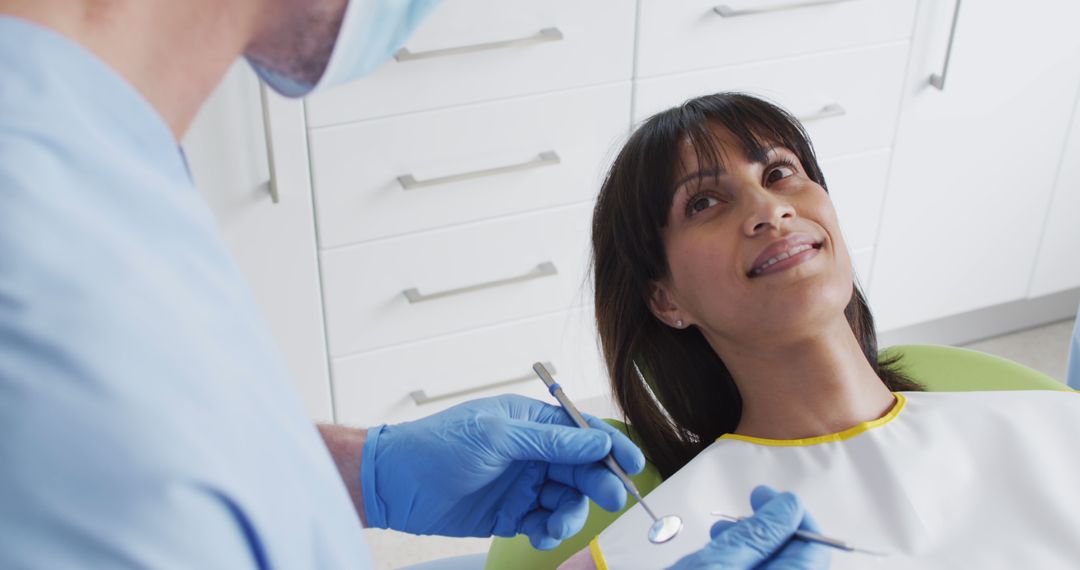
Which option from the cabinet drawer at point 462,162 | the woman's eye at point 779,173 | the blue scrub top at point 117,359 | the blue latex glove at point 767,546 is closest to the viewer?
the blue scrub top at point 117,359

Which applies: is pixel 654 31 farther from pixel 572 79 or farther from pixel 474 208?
pixel 474 208

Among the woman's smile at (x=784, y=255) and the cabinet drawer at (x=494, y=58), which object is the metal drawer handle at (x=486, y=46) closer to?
the cabinet drawer at (x=494, y=58)

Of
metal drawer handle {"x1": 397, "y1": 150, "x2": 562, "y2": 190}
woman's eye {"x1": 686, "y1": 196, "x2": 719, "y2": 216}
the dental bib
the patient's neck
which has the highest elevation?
woman's eye {"x1": 686, "y1": 196, "x2": 719, "y2": 216}

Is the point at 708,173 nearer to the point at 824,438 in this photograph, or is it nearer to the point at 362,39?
the point at 824,438

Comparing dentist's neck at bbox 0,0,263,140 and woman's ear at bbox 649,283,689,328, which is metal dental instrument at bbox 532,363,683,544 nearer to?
woman's ear at bbox 649,283,689,328

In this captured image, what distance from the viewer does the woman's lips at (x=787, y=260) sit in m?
1.35

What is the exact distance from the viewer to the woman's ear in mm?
1476

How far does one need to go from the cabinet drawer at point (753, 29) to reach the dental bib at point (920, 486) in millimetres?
963

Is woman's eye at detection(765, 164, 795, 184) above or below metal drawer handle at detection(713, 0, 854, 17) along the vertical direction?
above

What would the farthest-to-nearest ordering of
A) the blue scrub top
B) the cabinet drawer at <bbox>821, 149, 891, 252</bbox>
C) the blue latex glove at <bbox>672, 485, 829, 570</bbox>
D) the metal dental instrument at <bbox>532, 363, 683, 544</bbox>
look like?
the cabinet drawer at <bbox>821, 149, 891, 252</bbox>
the metal dental instrument at <bbox>532, 363, 683, 544</bbox>
the blue latex glove at <bbox>672, 485, 829, 570</bbox>
the blue scrub top

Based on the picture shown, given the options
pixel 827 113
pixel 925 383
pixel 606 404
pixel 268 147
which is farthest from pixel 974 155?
pixel 268 147

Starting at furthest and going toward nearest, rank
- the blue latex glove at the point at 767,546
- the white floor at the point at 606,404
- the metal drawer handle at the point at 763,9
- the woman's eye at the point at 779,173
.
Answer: the white floor at the point at 606,404 < the metal drawer handle at the point at 763,9 < the woman's eye at the point at 779,173 < the blue latex glove at the point at 767,546

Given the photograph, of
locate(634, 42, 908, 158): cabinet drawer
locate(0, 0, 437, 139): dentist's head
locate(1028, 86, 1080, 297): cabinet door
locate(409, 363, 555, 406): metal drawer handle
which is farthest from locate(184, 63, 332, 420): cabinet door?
locate(1028, 86, 1080, 297): cabinet door

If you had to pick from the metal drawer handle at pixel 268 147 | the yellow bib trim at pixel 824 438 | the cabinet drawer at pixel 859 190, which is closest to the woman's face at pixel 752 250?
the yellow bib trim at pixel 824 438
